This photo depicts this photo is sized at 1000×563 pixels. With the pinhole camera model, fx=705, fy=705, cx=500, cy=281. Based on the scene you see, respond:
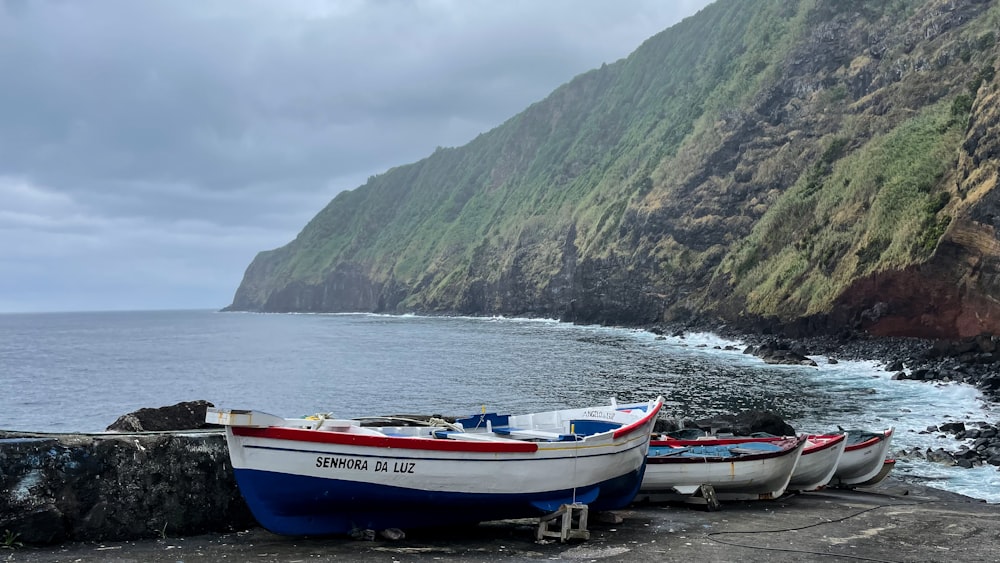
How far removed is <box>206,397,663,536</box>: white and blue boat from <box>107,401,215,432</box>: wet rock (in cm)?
538

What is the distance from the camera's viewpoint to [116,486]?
1002 centimetres

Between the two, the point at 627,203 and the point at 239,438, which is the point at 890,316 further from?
the point at 627,203

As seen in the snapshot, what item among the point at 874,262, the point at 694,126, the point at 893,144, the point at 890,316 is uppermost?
the point at 694,126

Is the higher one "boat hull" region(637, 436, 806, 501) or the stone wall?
the stone wall

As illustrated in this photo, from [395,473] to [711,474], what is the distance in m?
7.24

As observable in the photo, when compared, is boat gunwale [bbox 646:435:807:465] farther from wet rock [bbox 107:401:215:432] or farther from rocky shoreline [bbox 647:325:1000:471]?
rocky shoreline [bbox 647:325:1000:471]

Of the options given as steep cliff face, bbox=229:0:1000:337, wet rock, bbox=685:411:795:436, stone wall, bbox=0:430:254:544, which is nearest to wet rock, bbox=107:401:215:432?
stone wall, bbox=0:430:254:544

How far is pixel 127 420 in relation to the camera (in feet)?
47.3

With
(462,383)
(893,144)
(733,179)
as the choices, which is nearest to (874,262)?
(893,144)

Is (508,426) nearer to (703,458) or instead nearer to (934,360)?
(703,458)

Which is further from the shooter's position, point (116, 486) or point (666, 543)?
point (666, 543)

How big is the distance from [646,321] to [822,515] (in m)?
73.9

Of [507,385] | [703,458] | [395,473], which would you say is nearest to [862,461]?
[703,458]

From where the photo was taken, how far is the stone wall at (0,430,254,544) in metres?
9.48
